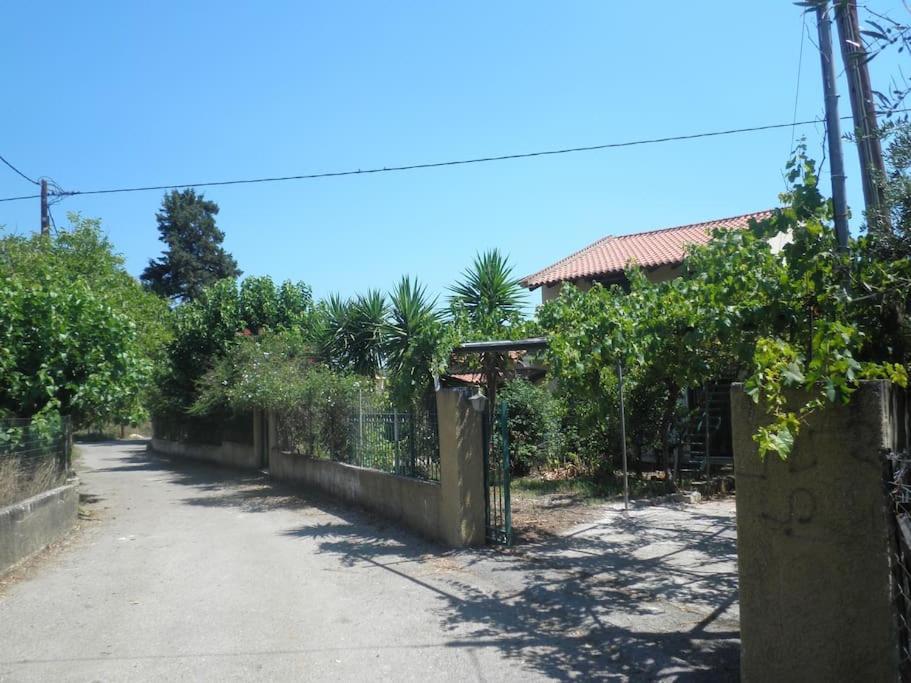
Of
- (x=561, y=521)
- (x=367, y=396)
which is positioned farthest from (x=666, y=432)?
(x=367, y=396)

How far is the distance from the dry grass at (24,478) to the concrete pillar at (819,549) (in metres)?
9.29

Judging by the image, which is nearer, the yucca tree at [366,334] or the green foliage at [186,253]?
the yucca tree at [366,334]

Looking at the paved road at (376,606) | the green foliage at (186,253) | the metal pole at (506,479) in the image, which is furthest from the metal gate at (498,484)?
the green foliage at (186,253)

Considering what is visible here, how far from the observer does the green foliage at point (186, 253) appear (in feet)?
175

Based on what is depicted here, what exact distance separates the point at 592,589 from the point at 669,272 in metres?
15.2

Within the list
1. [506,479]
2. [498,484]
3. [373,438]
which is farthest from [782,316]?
[373,438]

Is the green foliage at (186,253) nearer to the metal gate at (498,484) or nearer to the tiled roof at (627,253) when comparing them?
the tiled roof at (627,253)

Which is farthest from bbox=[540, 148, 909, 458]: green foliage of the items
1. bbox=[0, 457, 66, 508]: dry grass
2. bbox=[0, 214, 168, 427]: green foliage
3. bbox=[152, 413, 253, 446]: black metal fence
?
bbox=[152, 413, 253, 446]: black metal fence

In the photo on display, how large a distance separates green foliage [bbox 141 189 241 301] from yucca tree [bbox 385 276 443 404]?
42633 millimetres

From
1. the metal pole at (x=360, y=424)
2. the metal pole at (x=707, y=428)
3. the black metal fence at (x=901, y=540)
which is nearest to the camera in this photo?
the black metal fence at (x=901, y=540)

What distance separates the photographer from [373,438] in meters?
13.0

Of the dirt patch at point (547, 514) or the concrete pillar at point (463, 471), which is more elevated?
the concrete pillar at point (463, 471)

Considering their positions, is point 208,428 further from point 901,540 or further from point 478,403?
point 901,540

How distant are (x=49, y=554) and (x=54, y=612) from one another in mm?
3567
